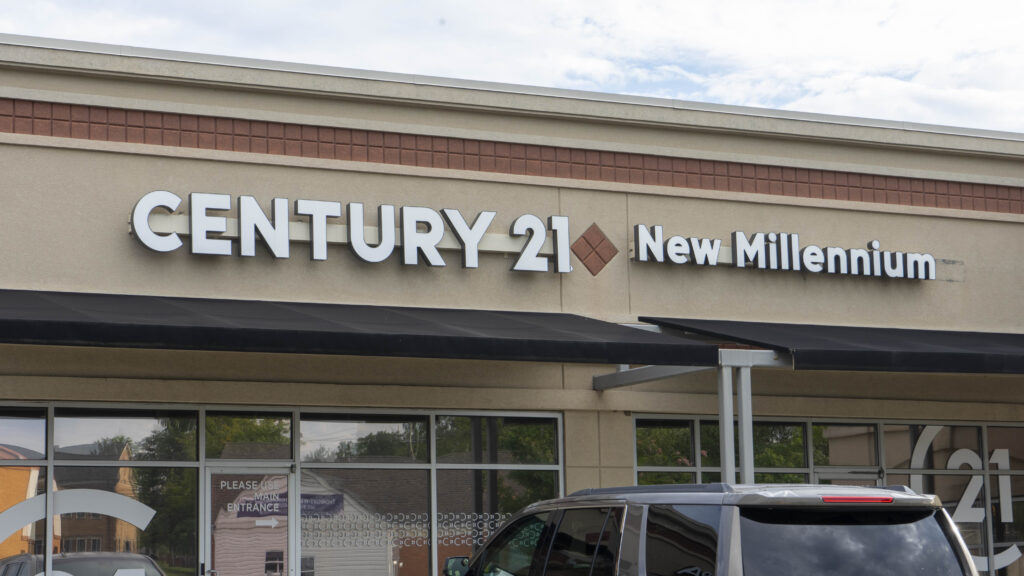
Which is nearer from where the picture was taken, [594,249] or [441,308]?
[441,308]

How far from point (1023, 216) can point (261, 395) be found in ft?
36.1

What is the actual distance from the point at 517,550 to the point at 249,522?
6140 millimetres

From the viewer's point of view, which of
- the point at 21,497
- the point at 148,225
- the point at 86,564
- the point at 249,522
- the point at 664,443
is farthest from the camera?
the point at 664,443

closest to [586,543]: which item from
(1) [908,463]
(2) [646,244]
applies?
(2) [646,244]

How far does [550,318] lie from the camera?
1491 centimetres

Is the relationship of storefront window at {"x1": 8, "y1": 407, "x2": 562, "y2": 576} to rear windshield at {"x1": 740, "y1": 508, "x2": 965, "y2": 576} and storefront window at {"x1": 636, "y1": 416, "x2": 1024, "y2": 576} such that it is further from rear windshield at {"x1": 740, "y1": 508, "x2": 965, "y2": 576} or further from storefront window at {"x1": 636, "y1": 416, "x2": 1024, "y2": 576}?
rear windshield at {"x1": 740, "y1": 508, "x2": 965, "y2": 576}

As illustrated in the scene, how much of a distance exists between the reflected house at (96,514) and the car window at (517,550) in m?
5.62

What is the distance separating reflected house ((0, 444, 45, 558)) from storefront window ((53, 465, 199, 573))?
19 cm

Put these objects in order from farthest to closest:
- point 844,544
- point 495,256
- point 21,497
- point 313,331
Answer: point 495,256
point 21,497
point 313,331
point 844,544

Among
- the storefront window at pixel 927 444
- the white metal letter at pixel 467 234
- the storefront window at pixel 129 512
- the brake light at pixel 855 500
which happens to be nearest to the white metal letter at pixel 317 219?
the white metal letter at pixel 467 234

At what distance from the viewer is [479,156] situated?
15.3 meters

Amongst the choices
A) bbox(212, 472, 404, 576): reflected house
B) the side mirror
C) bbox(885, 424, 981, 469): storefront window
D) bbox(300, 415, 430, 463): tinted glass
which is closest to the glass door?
bbox(212, 472, 404, 576): reflected house

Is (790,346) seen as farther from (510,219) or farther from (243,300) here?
(243,300)

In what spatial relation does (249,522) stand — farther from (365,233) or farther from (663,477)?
(663,477)
